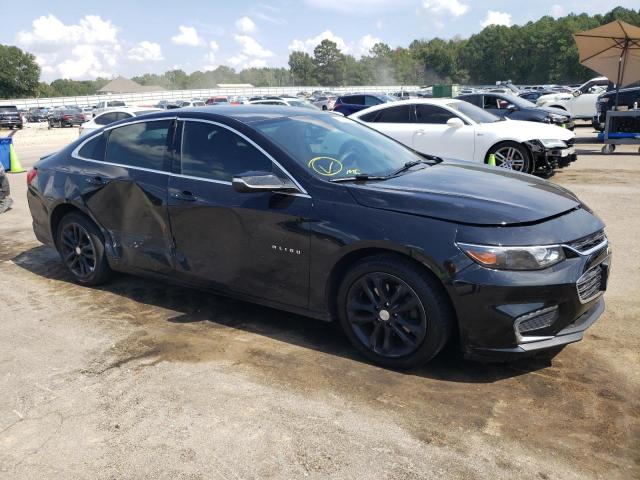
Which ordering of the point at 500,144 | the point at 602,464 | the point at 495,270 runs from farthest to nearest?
the point at 500,144 → the point at 495,270 → the point at 602,464

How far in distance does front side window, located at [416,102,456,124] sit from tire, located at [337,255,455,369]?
7774 mm

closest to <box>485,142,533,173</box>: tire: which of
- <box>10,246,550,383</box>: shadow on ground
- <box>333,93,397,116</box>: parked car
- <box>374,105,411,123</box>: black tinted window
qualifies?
<box>374,105,411,123</box>: black tinted window

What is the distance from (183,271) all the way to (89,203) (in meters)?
1.28

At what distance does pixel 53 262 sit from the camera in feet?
20.6

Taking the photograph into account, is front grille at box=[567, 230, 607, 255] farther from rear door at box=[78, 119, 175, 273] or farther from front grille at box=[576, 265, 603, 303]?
rear door at box=[78, 119, 175, 273]

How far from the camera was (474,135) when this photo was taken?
10164 mm

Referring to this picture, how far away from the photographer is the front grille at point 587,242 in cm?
332

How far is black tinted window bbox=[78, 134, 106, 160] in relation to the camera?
5116mm

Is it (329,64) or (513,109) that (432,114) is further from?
(329,64)

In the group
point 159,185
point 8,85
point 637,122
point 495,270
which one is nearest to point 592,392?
point 495,270

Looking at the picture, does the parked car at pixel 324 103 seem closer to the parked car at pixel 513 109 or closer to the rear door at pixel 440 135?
the parked car at pixel 513 109

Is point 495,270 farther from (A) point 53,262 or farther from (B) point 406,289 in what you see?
(A) point 53,262

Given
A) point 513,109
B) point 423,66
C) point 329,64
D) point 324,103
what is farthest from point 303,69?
point 513,109

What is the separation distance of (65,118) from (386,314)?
4304 centimetres
